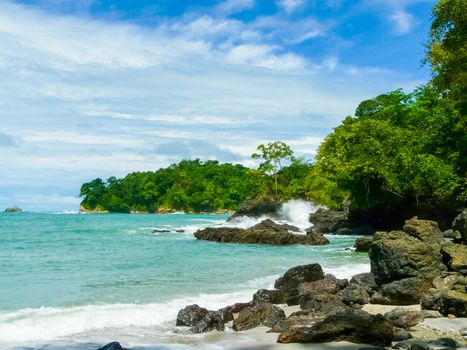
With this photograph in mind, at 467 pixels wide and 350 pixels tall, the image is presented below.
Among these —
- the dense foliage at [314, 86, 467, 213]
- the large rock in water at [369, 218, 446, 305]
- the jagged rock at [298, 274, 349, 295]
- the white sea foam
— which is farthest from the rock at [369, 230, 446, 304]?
the dense foliage at [314, 86, 467, 213]

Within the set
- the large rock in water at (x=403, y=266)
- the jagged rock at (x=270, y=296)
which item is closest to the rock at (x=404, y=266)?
the large rock in water at (x=403, y=266)

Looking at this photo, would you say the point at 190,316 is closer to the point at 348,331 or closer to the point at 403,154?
the point at 348,331

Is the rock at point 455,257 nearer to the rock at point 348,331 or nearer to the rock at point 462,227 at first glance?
the rock at point 462,227

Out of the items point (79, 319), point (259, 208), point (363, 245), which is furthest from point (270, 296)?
point (259, 208)

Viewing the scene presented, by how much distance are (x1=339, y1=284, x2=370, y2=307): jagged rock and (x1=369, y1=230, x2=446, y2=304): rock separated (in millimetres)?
239

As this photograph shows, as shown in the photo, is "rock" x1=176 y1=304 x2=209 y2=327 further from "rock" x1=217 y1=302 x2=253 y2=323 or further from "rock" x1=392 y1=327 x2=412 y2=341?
"rock" x1=392 y1=327 x2=412 y2=341

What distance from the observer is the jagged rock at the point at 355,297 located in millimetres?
11977

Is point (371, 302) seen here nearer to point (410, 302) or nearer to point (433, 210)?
point (410, 302)

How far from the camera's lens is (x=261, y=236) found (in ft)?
118

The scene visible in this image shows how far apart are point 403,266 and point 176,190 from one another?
123095 mm

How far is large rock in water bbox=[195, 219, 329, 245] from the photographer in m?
34.2

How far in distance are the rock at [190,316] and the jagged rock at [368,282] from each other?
13.8 ft

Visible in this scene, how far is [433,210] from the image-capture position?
35.2 metres

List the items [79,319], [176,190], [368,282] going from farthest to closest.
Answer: [176,190] < [368,282] < [79,319]
